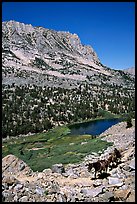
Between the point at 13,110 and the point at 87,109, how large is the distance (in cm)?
3161

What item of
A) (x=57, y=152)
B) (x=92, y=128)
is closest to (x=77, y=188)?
(x=57, y=152)

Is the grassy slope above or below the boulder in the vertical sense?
below

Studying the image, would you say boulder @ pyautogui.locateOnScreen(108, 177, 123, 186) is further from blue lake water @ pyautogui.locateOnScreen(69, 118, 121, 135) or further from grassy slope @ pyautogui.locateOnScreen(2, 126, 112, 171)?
blue lake water @ pyautogui.locateOnScreen(69, 118, 121, 135)

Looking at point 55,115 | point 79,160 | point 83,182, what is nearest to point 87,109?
point 55,115

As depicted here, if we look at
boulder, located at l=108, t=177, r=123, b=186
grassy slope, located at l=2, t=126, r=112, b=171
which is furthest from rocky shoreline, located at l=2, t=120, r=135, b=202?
grassy slope, located at l=2, t=126, r=112, b=171

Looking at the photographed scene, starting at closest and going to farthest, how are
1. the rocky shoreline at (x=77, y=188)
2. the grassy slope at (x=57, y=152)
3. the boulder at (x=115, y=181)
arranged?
the rocky shoreline at (x=77, y=188)
the boulder at (x=115, y=181)
the grassy slope at (x=57, y=152)

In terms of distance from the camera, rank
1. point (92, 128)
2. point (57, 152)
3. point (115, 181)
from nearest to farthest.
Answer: point (115, 181)
point (57, 152)
point (92, 128)

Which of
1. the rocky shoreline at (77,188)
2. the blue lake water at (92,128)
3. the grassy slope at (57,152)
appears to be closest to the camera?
the rocky shoreline at (77,188)

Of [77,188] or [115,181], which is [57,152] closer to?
[77,188]

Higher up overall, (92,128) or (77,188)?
(77,188)

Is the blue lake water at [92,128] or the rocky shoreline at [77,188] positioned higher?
the rocky shoreline at [77,188]

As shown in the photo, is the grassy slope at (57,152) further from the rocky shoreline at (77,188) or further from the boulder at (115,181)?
the boulder at (115,181)

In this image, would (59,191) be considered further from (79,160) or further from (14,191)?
(79,160)

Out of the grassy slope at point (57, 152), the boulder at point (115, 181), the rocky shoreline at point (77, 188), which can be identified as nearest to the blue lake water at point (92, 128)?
the grassy slope at point (57, 152)
